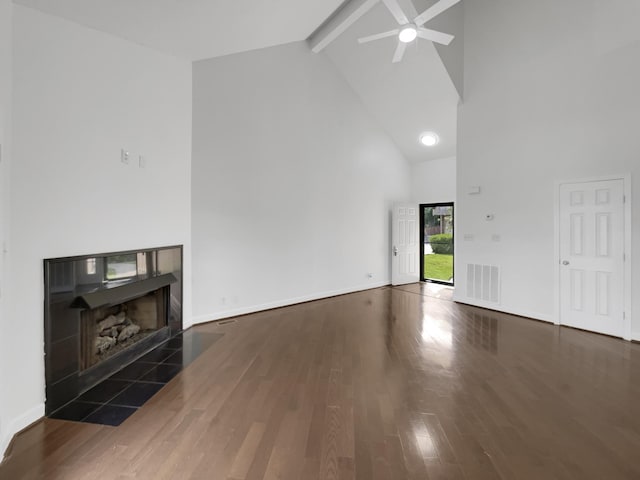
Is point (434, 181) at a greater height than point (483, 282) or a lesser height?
greater

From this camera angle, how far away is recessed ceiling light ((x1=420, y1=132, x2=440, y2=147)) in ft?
22.3

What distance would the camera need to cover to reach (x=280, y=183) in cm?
525

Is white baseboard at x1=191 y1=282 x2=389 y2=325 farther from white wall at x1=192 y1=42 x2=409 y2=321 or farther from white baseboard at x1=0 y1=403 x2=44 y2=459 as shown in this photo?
white baseboard at x1=0 y1=403 x2=44 y2=459

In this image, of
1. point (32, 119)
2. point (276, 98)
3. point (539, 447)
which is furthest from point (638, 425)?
point (276, 98)

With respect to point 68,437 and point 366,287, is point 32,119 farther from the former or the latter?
point 366,287

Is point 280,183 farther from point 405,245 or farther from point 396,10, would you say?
point 405,245

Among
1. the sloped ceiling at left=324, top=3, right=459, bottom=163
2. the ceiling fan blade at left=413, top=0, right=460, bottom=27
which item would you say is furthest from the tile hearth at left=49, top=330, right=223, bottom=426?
the sloped ceiling at left=324, top=3, right=459, bottom=163

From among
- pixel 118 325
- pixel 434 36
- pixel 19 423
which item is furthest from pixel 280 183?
pixel 19 423

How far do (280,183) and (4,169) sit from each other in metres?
3.58

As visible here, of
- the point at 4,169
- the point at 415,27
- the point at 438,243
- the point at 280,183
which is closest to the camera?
the point at 4,169

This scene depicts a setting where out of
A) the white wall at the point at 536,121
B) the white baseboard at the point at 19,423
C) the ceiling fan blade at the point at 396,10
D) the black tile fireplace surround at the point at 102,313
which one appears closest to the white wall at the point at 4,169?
the white baseboard at the point at 19,423

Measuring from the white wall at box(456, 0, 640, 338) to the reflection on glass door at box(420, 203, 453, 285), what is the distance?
2.13m

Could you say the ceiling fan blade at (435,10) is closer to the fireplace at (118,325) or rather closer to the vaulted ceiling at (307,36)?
the vaulted ceiling at (307,36)

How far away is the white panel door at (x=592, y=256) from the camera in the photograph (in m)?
3.94
